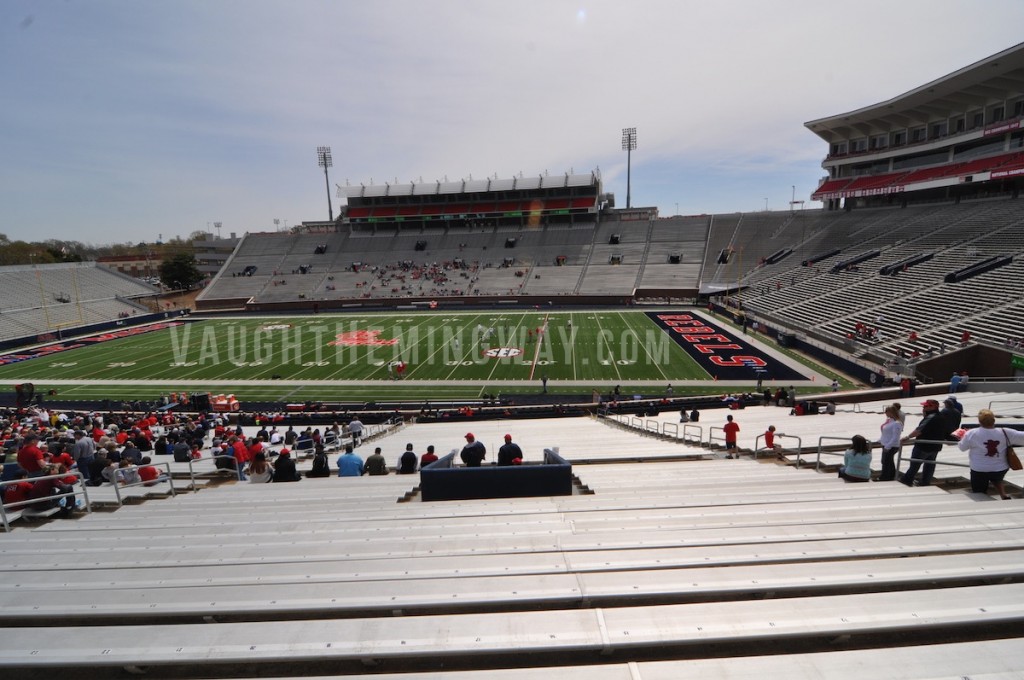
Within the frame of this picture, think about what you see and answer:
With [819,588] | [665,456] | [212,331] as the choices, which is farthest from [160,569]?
[212,331]

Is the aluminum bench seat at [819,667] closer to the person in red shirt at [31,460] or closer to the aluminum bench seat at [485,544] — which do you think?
the aluminum bench seat at [485,544]

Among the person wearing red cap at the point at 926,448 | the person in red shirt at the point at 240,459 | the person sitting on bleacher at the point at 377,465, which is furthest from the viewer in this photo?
the person in red shirt at the point at 240,459

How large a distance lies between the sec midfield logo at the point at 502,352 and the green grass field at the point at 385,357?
7 cm

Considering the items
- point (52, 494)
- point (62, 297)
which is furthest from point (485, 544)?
point (62, 297)

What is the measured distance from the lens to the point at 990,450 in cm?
492

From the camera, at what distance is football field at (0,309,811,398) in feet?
90.7

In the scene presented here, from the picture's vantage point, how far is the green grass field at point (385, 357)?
26.7 meters

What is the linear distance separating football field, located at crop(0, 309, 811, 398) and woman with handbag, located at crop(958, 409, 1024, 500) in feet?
68.0

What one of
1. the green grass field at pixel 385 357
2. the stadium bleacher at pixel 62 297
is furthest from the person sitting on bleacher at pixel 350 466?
the stadium bleacher at pixel 62 297

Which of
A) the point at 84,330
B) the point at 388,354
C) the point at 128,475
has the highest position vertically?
the point at 84,330

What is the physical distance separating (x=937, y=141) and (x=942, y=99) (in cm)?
355

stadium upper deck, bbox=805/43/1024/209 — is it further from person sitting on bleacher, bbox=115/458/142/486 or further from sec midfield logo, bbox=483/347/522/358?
person sitting on bleacher, bbox=115/458/142/486

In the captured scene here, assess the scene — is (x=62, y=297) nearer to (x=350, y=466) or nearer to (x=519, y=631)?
(x=350, y=466)

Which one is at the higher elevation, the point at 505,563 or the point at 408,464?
the point at 505,563
